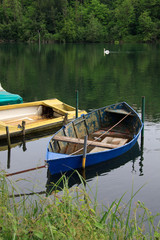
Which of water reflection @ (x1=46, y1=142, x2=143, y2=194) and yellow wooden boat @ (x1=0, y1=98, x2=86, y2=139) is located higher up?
yellow wooden boat @ (x1=0, y1=98, x2=86, y2=139)

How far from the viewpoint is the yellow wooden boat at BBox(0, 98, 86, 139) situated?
1838 cm

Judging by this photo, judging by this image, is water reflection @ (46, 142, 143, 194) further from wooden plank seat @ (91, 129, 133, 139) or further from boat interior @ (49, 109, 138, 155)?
wooden plank seat @ (91, 129, 133, 139)

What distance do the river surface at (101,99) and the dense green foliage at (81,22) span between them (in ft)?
200

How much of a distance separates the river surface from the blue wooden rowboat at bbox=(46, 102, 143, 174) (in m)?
0.63

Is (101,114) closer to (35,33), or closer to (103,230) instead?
(103,230)

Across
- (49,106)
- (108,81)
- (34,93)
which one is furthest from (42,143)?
(108,81)

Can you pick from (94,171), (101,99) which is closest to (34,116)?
(94,171)

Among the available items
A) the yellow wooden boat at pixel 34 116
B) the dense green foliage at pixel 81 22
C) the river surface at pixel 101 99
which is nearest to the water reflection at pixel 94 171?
→ the river surface at pixel 101 99

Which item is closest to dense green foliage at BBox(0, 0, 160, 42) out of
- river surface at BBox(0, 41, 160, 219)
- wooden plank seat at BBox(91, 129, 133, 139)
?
river surface at BBox(0, 41, 160, 219)

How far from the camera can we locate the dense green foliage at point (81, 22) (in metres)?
118

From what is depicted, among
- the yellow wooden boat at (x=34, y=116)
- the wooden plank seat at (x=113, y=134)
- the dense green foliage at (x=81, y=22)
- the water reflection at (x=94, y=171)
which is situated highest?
the dense green foliage at (x=81, y=22)

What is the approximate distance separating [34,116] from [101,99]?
992cm

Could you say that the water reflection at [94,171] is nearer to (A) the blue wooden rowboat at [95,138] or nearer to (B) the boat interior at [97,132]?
(A) the blue wooden rowboat at [95,138]

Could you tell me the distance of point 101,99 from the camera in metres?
29.8
